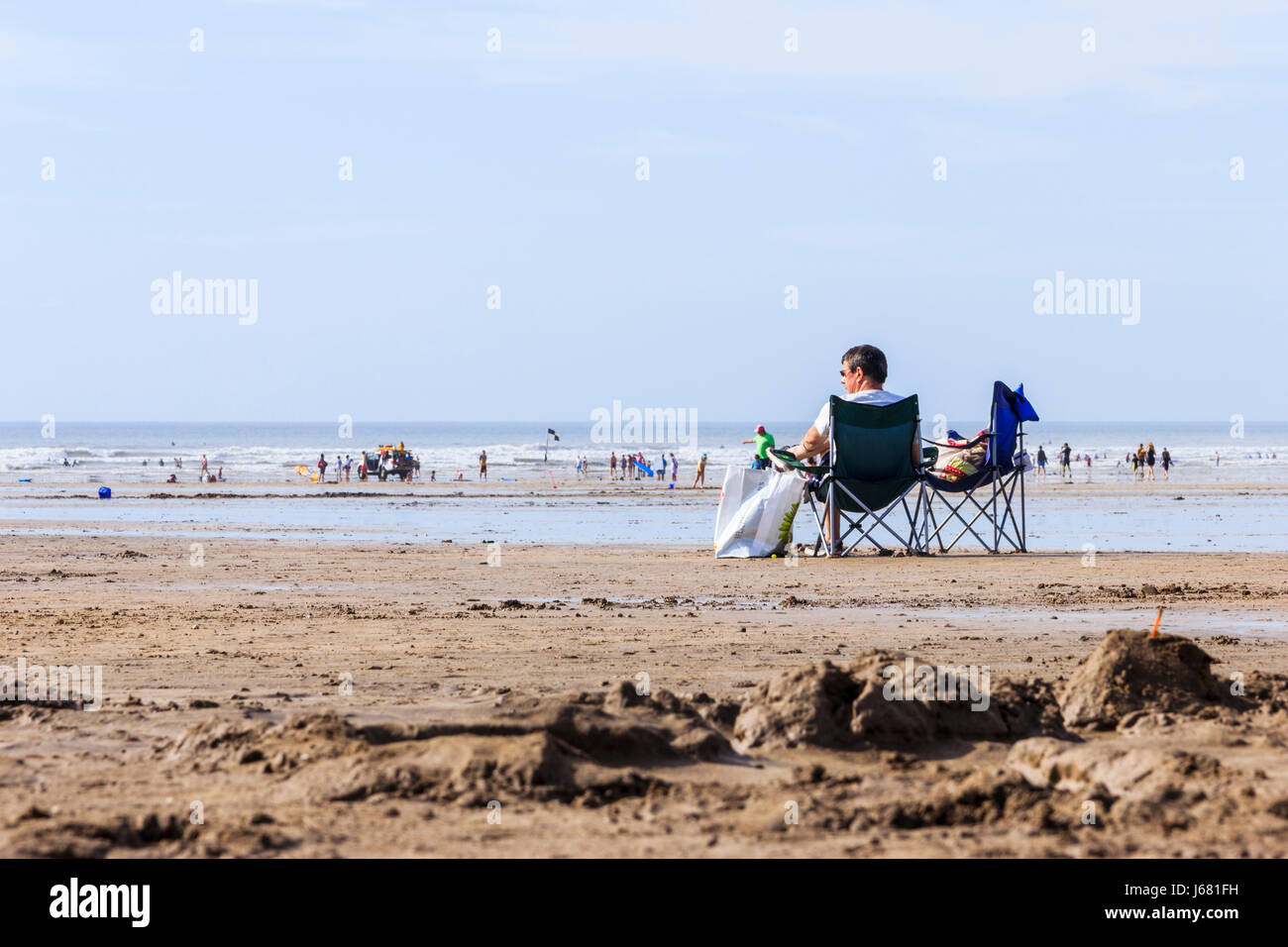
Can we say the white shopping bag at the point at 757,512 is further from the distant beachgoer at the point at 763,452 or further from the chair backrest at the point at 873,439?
the chair backrest at the point at 873,439

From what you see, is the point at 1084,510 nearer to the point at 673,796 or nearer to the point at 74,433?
the point at 673,796

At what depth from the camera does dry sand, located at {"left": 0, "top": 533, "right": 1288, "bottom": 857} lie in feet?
14.5

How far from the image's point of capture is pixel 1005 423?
16438mm

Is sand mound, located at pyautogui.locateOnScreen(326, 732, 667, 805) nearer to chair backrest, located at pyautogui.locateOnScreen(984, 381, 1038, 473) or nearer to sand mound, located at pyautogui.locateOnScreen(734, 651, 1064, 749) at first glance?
sand mound, located at pyautogui.locateOnScreen(734, 651, 1064, 749)

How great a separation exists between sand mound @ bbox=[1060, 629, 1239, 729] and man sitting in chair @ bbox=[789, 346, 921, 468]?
864cm

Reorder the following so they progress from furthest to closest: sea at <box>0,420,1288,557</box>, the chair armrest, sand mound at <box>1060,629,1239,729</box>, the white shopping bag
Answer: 1. sea at <box>0,420,1288,557</box>
2. the white shopping bag
3. the chair armrest
4. sand mound at <box>1060,629,1239,729</box>

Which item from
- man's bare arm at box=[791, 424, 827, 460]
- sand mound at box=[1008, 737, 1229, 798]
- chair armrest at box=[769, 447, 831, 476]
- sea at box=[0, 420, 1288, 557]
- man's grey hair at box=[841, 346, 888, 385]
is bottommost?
sea at box=[0, 420, 1288, 557]

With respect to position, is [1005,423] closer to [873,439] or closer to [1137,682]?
[873,439]

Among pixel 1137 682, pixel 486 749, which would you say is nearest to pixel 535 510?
pixel 1137 682

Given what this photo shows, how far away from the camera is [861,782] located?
5109mm

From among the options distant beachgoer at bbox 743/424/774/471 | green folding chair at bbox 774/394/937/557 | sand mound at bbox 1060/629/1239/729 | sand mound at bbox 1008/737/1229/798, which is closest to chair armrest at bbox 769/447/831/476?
green folding chair at bbox 774/394/937/557

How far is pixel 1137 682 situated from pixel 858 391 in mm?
9979
